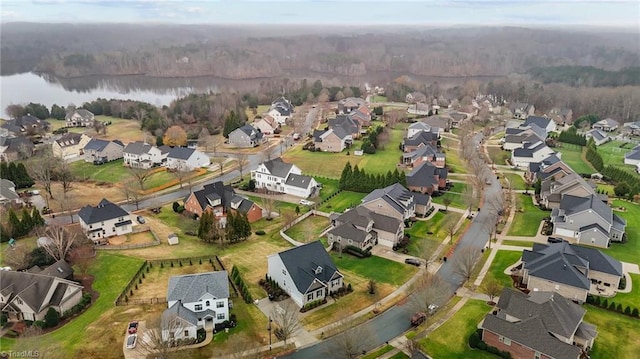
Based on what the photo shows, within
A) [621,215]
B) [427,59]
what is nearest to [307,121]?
[621,215]

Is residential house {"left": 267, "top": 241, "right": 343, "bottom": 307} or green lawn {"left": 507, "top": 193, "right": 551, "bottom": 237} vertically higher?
residential house {"left": 267, "top": 241, "right": 343, "bottom": 307}

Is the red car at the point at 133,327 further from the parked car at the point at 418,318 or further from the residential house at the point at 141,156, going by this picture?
the residential house at the point at 141,156

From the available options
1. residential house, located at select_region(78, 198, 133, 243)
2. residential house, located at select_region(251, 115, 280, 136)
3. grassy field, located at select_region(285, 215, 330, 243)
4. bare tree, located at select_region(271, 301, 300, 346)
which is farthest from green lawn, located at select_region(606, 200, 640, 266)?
residential house, located at select_region(251, 115, 280, 136)

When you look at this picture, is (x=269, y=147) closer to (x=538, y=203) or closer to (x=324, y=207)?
(x=324, y=207)

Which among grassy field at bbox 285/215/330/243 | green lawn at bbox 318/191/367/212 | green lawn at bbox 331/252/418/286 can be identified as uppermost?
green lawn at bbox 331/252/418/286

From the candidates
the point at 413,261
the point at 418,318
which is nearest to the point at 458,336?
the point at 418,318

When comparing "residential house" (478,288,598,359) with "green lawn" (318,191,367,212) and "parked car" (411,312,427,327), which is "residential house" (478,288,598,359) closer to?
"parked car" (411,312,427,327)

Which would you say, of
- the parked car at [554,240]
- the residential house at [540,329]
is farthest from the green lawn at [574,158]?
the residential house at [540,329]
